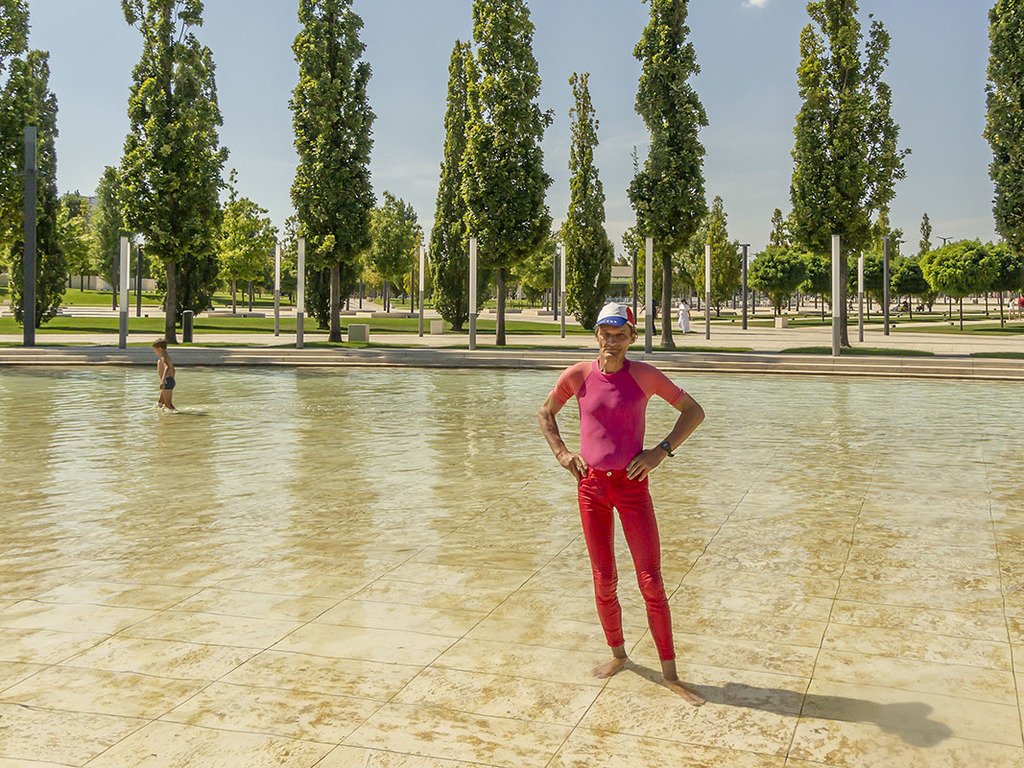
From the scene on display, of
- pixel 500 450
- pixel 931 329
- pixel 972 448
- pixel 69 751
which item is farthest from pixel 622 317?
pixel 931 329

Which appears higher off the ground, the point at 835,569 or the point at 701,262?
the point at 701,262

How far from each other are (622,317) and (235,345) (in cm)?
2855

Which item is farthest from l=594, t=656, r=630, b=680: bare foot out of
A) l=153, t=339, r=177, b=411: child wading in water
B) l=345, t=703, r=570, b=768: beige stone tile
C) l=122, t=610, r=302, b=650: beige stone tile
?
l=153, t=339, r=177, b=411: child wading in water

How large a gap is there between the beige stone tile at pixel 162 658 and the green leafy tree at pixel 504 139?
2822cm

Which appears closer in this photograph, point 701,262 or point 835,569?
point 835,569

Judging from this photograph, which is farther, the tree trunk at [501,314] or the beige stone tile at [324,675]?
the tree trunk at [501,314]

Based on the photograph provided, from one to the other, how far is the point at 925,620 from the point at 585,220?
4194 cm

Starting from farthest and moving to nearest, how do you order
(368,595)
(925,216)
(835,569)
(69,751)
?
1. (925,216)
2. (835,569)
3. (368,595)
4. (69,751)

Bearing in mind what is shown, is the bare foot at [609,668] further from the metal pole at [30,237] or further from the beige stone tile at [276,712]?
the metal pole at [30,237]

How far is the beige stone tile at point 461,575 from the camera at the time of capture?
249 inches

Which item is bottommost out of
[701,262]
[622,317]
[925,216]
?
[622,317]

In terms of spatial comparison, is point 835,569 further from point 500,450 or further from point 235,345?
point 235,345

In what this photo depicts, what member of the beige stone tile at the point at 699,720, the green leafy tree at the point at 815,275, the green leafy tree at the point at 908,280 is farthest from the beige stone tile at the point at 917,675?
the green leafy tree at the point at 908,280

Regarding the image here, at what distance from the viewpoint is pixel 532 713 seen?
428 cm
